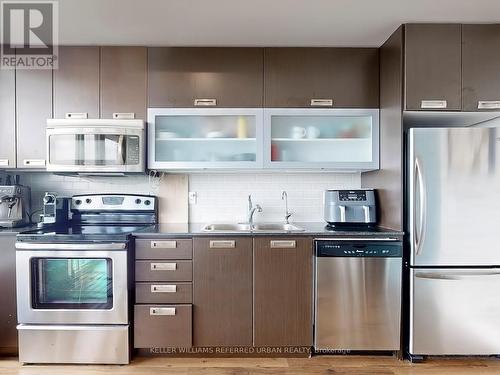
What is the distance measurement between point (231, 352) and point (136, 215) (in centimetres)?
134

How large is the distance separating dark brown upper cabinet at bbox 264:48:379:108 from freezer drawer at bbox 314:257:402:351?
1.22 meters

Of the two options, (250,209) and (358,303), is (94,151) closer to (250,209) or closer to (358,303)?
(250,209)

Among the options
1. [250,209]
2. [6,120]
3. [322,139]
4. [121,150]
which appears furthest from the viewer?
[250,209]

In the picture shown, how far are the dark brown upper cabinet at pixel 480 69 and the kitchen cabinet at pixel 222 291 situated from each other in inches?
72.2

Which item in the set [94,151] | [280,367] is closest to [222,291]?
[280,367]

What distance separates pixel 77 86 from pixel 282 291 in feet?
7.25

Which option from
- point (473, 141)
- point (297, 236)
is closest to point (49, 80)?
point (297, 236)

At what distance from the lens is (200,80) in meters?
2.47

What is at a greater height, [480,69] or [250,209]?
[480,69]

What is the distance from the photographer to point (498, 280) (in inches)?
83.1

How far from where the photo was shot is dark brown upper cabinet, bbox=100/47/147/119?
2471mm

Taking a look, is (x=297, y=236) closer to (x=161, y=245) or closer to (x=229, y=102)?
(x=161, y=245)

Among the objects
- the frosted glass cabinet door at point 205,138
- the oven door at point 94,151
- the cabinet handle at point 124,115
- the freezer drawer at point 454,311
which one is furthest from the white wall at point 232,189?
the freezer drawer at point 454,311

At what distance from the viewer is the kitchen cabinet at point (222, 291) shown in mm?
2191
